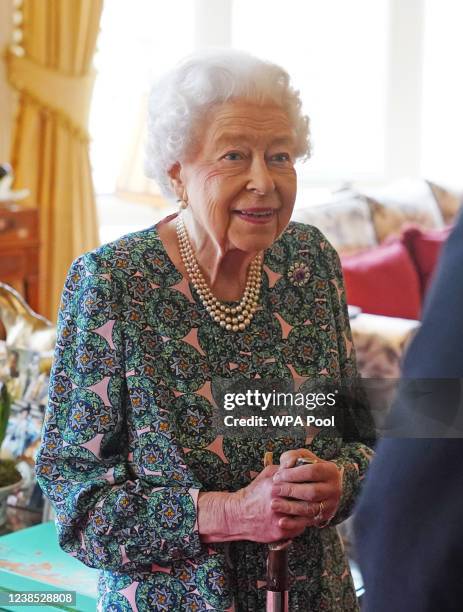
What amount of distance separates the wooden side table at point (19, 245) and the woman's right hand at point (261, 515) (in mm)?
2947

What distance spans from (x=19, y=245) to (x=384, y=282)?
1.51 m

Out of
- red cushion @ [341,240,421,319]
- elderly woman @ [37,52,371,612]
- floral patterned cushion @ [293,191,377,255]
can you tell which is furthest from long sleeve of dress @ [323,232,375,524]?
floral patterned cushion @ [293,191,377,255]

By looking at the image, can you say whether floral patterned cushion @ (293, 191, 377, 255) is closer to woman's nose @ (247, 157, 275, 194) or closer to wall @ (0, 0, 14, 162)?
wall @ (0, 0, 14, 162)

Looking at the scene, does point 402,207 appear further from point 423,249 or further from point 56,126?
point 56,126

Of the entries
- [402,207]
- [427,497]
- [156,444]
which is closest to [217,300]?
[156,444]

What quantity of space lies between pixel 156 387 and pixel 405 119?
5.11m

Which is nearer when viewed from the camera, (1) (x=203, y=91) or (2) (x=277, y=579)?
(2) (x=277, y=579)

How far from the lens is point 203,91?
1396 millimetres

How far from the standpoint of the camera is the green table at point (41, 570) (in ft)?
5.32

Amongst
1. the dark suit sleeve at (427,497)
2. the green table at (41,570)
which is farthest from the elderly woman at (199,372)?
the dark suit sleeve at (427,497)

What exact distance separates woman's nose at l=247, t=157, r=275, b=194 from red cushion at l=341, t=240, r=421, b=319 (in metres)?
2.23

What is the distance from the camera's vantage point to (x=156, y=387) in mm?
1342

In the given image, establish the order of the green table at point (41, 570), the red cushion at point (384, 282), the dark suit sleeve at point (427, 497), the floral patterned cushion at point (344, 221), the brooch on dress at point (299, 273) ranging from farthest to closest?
the floral patterned cushion at point (344, 221)
the red cushion at point (384, 282)
the green table at point (41, 570)
the brooch on dress at point (299, 273)
the dark suit sleeve at point (427, 497)

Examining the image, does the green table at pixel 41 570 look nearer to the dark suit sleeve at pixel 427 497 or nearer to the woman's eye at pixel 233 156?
the woman's eye at pixel 233 156
